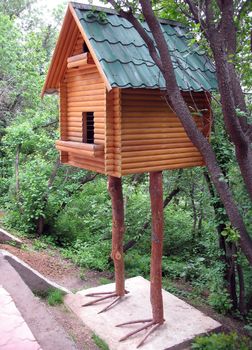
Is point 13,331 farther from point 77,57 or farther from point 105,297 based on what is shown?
point 77,57

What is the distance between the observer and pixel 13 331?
4.00 metres

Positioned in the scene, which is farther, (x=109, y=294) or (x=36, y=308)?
(x=109, y=294)

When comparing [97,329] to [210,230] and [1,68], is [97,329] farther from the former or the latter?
[1,68]

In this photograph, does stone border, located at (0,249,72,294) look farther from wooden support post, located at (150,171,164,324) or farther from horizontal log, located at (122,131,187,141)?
horizontal log, located at (122,131,187,141)

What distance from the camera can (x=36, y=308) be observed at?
467 cm

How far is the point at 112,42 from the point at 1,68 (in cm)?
945

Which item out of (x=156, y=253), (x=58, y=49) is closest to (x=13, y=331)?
(x=156, y=253)

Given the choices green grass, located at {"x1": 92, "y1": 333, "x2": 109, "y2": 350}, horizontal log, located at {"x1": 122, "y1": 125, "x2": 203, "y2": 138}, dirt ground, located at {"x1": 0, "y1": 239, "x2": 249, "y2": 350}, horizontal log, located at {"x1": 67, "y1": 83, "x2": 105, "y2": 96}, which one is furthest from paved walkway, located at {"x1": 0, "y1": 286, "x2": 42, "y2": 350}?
horizontal log, located at {"x1": 67, "y1": 83, "x2": 105, "y2": 96}

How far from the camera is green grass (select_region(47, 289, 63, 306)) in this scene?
6.00 meters

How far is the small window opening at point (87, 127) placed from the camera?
545 cm

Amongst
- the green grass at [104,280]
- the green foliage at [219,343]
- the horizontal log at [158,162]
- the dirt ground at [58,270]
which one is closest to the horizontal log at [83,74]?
the horizontal log at [158,162]

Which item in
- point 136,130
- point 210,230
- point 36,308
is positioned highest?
point 136,130

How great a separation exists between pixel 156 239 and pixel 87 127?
6.49 feet

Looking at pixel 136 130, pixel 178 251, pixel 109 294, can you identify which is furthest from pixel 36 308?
pixel 178 251
